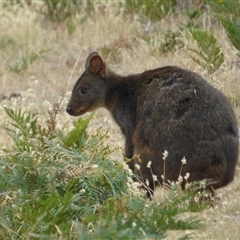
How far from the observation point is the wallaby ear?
30.8 ft

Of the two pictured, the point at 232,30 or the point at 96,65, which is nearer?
the point at 96,65

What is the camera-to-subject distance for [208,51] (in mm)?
9953

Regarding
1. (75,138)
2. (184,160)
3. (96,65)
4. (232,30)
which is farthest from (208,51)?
(184,160)

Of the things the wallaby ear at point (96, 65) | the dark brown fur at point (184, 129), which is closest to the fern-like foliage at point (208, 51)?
the wallaby ear at point (96, 65)

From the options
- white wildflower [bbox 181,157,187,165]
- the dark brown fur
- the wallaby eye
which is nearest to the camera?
white wildflower [bbox 181,157,187,165]

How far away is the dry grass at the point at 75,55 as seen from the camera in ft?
34.4

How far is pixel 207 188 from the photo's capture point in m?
7.49

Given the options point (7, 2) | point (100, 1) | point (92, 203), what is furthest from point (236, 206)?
point (7, 2)

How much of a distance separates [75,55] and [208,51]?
420cm

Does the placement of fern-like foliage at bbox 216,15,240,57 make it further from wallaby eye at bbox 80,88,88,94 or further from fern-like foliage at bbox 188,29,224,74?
wallaby eye at bbox 80,88,88,94

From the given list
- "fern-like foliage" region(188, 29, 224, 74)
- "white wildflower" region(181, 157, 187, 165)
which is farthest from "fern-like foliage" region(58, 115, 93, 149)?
"fern-like foliage" region(188, 29, 224, 74)

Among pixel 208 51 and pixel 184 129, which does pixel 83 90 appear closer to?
pixel 208 51

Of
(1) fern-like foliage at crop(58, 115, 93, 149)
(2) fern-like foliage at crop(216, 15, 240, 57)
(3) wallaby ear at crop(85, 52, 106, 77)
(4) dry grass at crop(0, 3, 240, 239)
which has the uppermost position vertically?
(2) fern-like foliage at crop(216, 15, 240, 57)

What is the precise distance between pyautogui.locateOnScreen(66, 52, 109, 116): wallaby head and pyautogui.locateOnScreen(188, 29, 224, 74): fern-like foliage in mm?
1038
